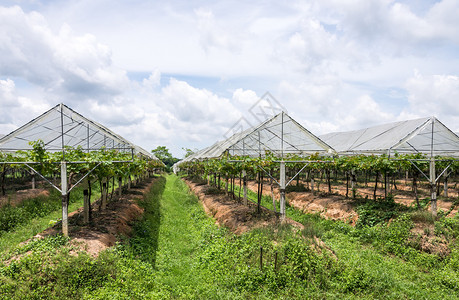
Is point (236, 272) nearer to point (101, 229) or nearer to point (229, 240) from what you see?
point (229, 240)

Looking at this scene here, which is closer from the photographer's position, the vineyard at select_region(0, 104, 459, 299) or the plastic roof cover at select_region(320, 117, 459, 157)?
the vineyard at select_region(0, 104, 459, 299)

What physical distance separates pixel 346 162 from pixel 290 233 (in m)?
9.33

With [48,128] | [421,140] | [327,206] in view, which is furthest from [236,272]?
[421,140]

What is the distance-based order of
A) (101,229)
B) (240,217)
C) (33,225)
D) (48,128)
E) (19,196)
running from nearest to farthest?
(101,229), (48,128), (33,225), (240,217), (19,196)

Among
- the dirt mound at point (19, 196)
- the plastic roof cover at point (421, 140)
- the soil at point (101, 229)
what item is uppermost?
the plastic roof cover at point (421, 140)

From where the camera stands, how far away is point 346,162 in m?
17.5

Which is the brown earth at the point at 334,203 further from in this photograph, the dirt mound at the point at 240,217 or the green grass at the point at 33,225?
the green grass at the point at 33,225

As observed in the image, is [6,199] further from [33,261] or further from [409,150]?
[409,150]

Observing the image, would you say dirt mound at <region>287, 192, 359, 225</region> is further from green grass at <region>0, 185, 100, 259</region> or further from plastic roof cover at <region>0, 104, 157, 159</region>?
green grass at <region>0, 185, 100, 259</region>

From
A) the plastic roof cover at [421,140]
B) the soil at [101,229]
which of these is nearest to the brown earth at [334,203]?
the plastic roof cover at [421,140]

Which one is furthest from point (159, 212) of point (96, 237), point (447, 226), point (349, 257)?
point (447, 226)

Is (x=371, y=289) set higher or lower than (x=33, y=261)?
lower

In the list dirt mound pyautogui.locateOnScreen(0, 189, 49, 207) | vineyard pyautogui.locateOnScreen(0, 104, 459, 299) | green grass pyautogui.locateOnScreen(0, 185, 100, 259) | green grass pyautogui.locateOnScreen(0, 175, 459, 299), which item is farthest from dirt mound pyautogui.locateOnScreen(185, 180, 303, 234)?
dirt mound pyautogui.locateOnScreen(0, 189, 49, 207)

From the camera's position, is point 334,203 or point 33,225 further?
point 334,203
